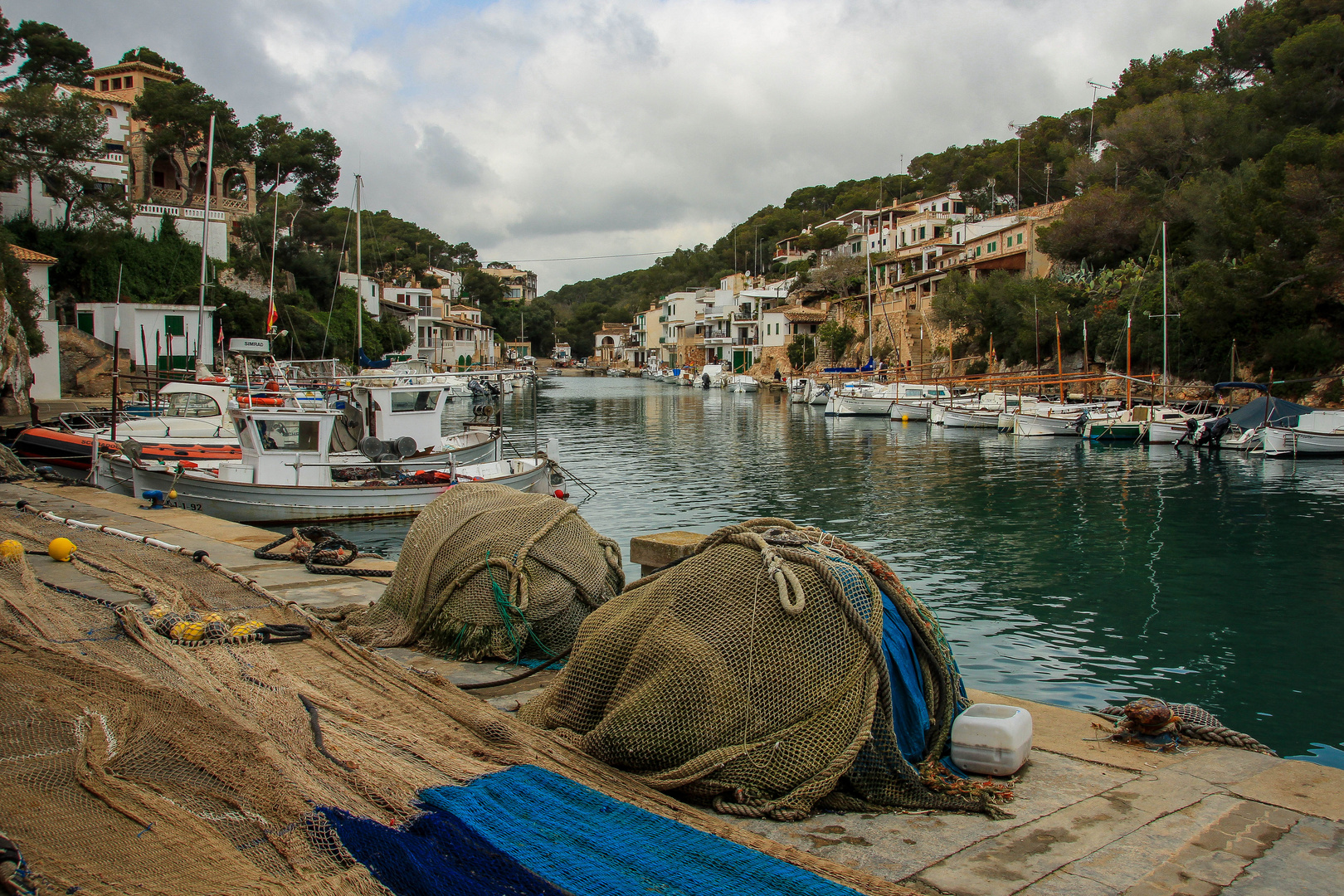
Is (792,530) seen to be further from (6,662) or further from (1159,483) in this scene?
(1159,483)

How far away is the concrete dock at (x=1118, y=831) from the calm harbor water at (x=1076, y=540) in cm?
388

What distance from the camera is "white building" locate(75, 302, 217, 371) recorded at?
3422cm

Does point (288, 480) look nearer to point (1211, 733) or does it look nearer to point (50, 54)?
point (1211, 733)

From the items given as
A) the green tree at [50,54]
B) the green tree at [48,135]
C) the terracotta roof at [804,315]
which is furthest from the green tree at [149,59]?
the terracotta roof at [804,315]

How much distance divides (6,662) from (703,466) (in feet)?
76.5

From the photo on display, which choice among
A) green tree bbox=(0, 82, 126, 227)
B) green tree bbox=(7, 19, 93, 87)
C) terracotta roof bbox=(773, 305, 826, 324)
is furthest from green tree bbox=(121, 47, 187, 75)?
terracotta roof bbox=(773, 305, 826, 324)

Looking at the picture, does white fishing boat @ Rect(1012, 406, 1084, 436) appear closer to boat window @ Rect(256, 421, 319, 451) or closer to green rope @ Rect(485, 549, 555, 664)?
boat window @ Rect(256, 421, 319, 451)

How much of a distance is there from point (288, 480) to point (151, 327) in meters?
23.4

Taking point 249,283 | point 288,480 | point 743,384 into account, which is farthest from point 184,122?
point 743,384

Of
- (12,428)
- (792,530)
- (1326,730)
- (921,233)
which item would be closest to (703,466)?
(12,428)

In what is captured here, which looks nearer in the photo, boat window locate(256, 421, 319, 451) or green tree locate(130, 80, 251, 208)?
boat window locate(256, 421, 319, 451)

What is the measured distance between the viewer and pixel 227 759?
3766mm

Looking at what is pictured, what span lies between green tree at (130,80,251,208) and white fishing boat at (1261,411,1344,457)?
47081 mm

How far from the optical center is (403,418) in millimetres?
17938
